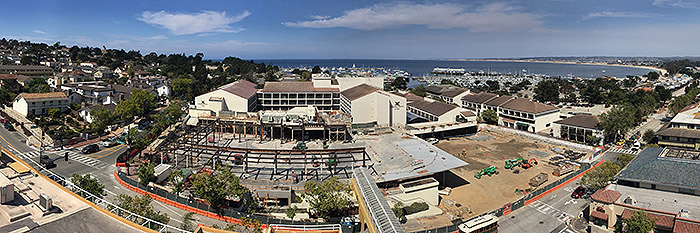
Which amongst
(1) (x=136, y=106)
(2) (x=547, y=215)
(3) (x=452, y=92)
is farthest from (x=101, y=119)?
(3) (x=452, y=92)

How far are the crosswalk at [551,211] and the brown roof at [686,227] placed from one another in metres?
5.30

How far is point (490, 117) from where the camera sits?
55.7 metres

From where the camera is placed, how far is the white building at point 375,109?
46344 mm

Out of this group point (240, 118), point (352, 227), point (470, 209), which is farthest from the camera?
point (240, 118)

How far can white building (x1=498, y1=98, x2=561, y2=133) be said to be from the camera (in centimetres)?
5181

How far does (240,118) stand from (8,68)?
178ft

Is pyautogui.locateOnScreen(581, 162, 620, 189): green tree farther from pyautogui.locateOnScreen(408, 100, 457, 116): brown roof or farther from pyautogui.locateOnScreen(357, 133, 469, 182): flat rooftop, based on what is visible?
pyautogui.locateOnScreen(408, 100, 457, 116): brown roof

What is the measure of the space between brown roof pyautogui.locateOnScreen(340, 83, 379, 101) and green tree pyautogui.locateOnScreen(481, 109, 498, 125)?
17.4 metres

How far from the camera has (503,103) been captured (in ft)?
191

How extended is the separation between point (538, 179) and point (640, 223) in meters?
12.6

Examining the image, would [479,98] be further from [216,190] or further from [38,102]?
[38,102]

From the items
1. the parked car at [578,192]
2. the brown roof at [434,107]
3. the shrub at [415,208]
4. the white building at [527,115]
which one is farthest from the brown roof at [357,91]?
the parked car at [578,192]

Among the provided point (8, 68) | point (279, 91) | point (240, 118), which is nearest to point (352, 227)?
point (240, 118)

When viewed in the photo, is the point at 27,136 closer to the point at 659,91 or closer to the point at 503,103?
the point at 503,103
